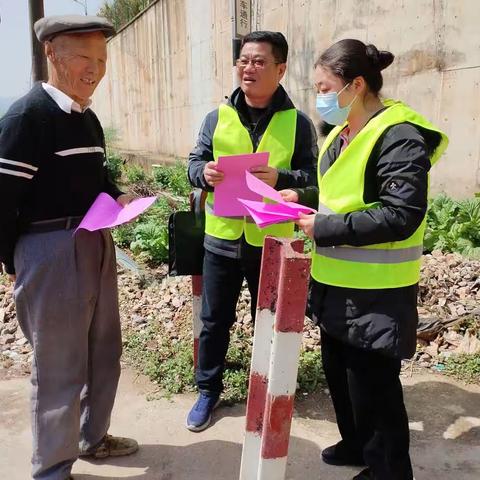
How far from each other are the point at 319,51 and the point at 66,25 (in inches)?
233

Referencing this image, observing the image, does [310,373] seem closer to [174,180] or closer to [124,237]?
[124,237]

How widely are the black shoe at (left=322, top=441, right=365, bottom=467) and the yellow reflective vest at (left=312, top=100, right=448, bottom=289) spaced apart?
1.01 meters

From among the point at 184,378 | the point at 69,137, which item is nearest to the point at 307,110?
the point at 184,378

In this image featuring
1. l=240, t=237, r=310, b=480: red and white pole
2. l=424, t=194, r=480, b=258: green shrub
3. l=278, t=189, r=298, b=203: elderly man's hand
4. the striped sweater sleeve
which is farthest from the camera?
l=424, t=194, r=480, b=258: green shrub

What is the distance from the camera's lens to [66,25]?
2.05 meters

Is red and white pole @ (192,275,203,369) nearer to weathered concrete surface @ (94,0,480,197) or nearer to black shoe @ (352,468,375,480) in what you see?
black shoe @ (352,468,375,480)

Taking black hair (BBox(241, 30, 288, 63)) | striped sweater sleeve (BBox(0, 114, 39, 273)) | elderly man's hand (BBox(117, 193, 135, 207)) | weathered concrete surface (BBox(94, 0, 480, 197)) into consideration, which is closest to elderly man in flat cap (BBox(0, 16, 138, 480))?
striped sweater sleeve (BBox(0, 114, 39, 273))

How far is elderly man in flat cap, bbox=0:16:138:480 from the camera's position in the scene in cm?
207

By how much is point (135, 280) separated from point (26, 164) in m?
3.15

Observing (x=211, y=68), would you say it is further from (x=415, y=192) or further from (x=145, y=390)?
(x=415, y=192)

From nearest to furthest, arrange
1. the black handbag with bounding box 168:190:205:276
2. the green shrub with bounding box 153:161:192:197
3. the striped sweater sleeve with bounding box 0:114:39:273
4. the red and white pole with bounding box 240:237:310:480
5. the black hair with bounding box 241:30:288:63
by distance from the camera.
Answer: the red and white pole with bounding box 240:237:310:480 < the striped sweater sleeve with bounding box 0:114:39:273 < the black hair with bounding box 241:30:288:63 < the black handbag with bounding box 168:190:205:276 < the green shrub with bounding box 153:161:192:197

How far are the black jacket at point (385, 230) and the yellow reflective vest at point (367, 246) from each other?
33 mm

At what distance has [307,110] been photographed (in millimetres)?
7738

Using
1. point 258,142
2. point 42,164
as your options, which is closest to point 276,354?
point 42,164
